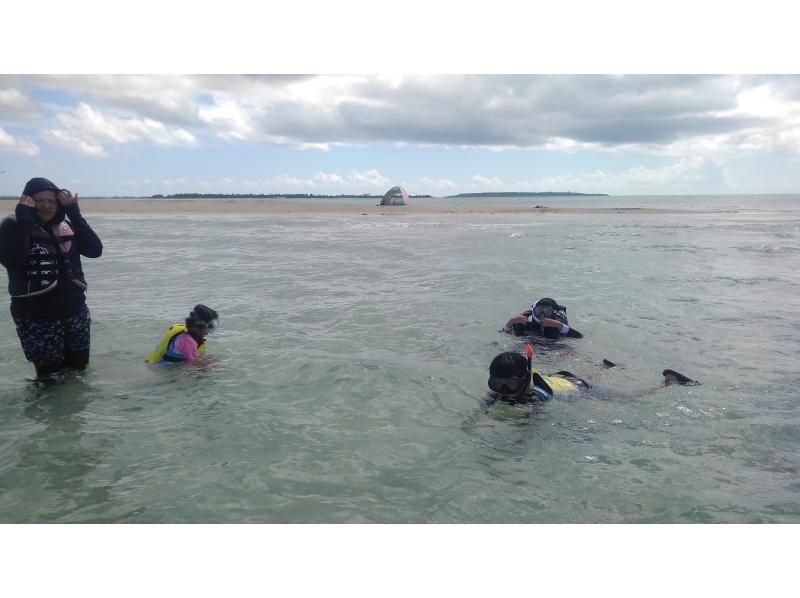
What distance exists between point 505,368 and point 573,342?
4223 millimetres

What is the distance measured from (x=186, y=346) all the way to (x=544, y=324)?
6205 millimetres

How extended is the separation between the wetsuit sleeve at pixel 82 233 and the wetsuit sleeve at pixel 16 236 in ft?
1.25

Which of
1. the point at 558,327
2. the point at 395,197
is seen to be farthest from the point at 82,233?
the point at 395,197

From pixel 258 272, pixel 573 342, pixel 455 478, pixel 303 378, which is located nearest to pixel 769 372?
pixel 573 342

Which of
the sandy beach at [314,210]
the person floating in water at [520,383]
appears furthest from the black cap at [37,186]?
the sandy beach at [314,210]

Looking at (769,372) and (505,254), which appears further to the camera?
(505,254)

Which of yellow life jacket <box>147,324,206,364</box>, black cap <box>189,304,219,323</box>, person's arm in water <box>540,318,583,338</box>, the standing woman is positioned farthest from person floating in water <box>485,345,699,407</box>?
the standing woman

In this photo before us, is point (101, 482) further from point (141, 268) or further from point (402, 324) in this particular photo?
point (141, 268)

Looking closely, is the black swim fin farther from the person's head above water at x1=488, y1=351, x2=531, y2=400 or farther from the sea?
the person's head above water at x1=488, y1=351, x2=531, y2=400

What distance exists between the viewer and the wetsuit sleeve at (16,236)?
5.53m

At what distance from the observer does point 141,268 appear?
58.4ft

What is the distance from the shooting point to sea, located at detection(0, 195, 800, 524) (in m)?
4.29

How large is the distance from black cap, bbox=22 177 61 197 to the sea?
2.57 metres

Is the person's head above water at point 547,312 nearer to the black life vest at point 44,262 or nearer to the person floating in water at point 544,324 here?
the person floating in water at point 544,324
